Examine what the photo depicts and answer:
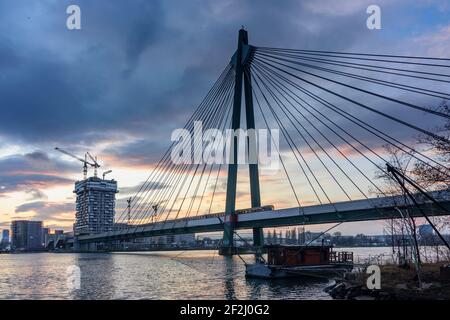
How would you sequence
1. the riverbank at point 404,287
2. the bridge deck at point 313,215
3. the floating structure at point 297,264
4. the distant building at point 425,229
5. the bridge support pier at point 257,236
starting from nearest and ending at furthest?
1. the riverbank at point 404,287
2. the bridge deck at point 313,215
3. the floating structure at point 297,264
4. the distant building at point 425,229
5. the bridge support pier at point 257,236

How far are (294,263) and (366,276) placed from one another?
75.2ft

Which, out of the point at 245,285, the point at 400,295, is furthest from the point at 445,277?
the point at 245,285

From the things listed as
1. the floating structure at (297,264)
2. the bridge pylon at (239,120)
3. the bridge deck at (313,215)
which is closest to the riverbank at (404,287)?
the bridge deck at (313,215)

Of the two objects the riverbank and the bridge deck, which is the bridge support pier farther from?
the riverbank

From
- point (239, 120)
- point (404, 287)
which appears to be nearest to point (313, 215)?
point (239, 120)

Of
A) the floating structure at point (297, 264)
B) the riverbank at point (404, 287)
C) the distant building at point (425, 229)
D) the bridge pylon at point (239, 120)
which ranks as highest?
the bridge pylon at point (239, 120)

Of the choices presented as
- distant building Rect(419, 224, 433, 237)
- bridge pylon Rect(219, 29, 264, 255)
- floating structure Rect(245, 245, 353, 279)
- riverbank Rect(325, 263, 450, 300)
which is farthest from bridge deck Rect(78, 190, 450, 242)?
floating structure Rect(245, 245, 353, 279)

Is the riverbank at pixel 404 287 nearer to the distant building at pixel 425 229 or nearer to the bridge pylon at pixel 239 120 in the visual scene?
the distant building at pixel 425 229

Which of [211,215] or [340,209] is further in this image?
[211,215]

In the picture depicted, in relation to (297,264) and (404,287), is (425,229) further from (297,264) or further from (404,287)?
(404,287)

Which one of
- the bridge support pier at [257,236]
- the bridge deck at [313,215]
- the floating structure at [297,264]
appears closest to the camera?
the bridge deck at [313,215]
